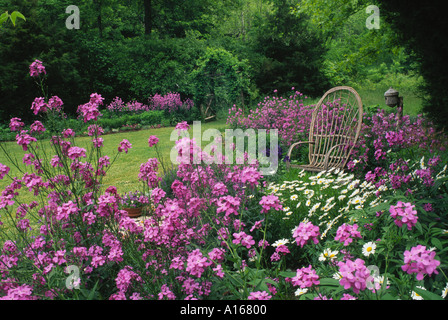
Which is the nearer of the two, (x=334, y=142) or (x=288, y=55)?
(x=334, y=142)

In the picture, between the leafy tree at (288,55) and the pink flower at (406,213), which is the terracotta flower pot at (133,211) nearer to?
the pink flower at (406,213)

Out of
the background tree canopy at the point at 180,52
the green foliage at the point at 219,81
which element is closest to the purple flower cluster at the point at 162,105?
the green foliage at the point at 219,81

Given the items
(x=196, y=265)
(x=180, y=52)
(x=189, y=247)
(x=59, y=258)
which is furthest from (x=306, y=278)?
(x=180, y=52)

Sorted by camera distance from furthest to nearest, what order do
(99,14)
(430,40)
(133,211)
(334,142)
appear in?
(99,14) < (334,142) < (133,211) < (430,40)

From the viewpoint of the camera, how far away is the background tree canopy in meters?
12.7

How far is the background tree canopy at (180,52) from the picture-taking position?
41.8ft

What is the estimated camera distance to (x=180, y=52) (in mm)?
17141

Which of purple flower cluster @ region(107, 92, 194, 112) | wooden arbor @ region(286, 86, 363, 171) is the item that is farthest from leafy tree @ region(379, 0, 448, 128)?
purple flower cluster @ region(107, 92, 194, 112)

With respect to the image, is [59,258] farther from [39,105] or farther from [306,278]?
[306,278]

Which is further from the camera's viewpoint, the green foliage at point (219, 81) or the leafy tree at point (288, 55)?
the leafy tree at point (288, 55)

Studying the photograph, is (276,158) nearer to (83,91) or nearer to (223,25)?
(83,91)

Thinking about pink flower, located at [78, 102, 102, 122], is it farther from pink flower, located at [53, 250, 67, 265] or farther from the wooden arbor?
the wooden arbor

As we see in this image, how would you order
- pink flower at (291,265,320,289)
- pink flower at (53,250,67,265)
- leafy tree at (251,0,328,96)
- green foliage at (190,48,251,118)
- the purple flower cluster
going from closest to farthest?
1. pink flower at (291,265,320,289)
2. pink flower at (53,250,67,265)
3. green foliage at (190,48,251,118)
4. the purple flower cluster
5. leafy tree at (251,0,328,96)
